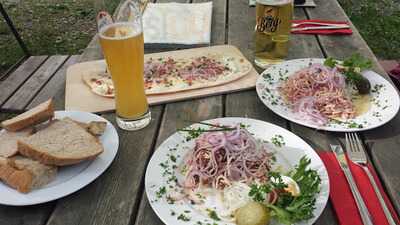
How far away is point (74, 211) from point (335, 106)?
3.22 ft

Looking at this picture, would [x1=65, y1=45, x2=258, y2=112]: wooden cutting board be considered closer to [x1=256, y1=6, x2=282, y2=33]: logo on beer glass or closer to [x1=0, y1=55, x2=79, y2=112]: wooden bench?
[x1=256, y1=6, x2=282, y2=33]: logo on beer glass

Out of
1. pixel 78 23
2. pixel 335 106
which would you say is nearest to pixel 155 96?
pixel 335 106

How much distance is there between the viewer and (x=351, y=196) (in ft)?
3.48

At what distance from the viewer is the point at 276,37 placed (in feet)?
5.68

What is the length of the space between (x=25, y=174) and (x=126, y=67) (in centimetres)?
50

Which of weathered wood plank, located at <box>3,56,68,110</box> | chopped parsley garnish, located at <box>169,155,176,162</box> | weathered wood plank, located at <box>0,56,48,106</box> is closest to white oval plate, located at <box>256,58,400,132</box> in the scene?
chopped parsley garnish, located at <box>169,155,176,162</box>

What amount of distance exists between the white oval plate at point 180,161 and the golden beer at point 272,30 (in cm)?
59

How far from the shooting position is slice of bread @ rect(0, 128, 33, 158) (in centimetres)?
116

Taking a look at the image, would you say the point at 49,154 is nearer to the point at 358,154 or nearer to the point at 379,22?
the point at 358,154

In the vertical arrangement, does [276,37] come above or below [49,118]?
above

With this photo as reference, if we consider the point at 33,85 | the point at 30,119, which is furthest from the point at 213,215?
the point at 33,85

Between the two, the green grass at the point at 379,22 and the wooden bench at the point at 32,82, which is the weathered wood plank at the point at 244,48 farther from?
the green grass at the point at 379,22

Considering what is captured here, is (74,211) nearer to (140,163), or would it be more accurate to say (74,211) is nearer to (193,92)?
(140,163)

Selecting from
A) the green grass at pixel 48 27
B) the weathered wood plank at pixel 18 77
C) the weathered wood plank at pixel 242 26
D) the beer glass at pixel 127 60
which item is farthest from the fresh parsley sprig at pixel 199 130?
the green grass at pixel 48 27
